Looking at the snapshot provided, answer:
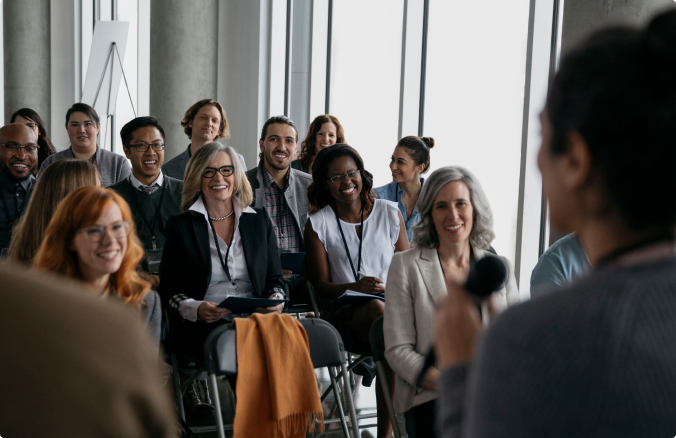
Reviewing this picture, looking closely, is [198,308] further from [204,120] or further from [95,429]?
[95,429]

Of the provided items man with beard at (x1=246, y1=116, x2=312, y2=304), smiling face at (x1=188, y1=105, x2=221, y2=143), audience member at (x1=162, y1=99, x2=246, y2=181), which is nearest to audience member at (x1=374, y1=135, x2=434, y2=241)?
man with beard at (x1=246, y1=116, x2=312, y2=304)

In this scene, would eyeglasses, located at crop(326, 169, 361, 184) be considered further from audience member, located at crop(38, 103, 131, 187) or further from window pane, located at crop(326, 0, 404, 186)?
window pane, located at crop(326, 0, 404, 186)

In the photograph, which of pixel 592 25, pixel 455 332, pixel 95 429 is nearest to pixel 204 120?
pixel 592 25

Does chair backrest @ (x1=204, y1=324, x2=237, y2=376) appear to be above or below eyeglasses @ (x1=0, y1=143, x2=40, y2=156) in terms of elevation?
below

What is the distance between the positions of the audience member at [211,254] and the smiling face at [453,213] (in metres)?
0.97

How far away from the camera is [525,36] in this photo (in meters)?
4.65

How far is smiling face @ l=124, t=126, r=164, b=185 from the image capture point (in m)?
4.21

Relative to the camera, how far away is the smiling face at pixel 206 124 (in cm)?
534

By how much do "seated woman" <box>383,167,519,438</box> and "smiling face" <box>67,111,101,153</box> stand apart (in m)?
3.16

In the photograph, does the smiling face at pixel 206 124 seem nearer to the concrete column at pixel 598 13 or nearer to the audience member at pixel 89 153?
the audience member at pixel 89 153

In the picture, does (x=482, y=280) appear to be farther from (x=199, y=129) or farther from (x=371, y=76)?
(x=371, y=76)

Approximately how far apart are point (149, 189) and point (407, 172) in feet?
6.58

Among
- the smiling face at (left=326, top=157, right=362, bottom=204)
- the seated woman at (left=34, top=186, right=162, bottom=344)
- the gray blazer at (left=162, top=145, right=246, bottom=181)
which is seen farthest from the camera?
the gray blazer at (left=162, top=145, right=246, bottom=181)

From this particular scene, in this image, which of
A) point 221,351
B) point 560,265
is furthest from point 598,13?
point 221,351
